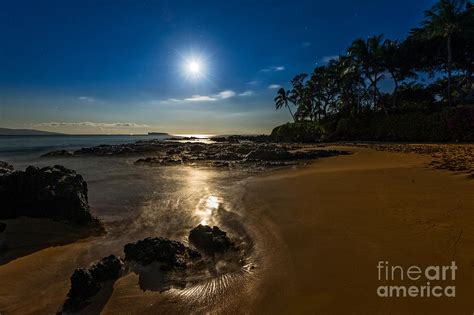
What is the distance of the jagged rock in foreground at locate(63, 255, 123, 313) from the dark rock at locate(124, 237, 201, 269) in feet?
1.00

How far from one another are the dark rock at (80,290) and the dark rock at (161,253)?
675mm

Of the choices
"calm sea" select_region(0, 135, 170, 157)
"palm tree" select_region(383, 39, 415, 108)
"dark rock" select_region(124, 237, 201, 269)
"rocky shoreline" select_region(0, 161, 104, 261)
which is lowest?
"dark rock" select_region(124, 237, 201, 269)

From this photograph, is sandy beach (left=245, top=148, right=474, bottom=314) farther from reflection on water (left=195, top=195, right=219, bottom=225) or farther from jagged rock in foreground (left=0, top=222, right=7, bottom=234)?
jagged rock in foreground (left=0, top=222, right=7, bottom=234)

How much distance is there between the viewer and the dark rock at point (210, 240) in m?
3.81

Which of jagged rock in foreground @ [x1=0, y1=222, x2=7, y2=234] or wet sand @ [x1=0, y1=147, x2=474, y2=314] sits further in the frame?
jagged rock in foreground @ [x1=0, y1=222, x2=7, y2=234]

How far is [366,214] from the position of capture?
477 centimetres

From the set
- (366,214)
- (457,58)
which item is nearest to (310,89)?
(457,58)

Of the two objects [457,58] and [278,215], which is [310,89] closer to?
[457,58]

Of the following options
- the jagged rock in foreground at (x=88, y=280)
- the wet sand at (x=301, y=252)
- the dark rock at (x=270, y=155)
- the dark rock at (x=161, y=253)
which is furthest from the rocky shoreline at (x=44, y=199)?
the dark rock at (x=270, y=155)

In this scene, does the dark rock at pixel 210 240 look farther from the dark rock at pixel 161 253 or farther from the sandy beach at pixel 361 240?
the sandy beach at pixel 361 240

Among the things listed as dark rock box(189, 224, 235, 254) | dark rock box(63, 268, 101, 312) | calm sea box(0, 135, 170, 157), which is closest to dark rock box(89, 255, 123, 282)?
dark rock box(63, 268, 101, 312)

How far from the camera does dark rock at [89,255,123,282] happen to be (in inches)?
115

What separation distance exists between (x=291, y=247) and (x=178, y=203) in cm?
392

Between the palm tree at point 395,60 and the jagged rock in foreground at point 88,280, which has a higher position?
the palm tree at point 395,60
